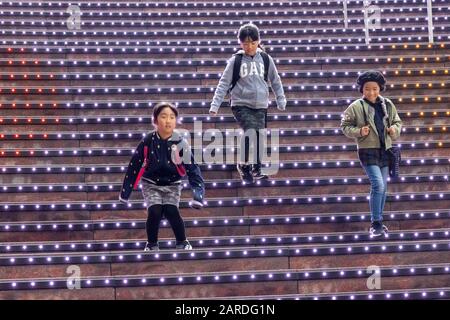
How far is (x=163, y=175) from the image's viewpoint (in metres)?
8.02

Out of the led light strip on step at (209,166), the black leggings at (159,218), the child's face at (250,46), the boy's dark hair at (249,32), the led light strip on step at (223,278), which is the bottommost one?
the led light strip on step at (223,278)

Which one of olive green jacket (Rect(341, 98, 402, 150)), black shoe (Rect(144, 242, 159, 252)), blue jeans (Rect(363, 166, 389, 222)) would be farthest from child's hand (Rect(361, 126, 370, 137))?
black shoe (Rect(144, 242, 159, 252))

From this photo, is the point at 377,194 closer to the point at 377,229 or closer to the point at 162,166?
the point at 377,229

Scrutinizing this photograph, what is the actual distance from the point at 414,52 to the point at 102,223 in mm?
6057

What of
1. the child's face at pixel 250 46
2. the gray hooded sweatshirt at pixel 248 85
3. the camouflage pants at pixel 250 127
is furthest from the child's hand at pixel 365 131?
the child's face at pixel 250 46

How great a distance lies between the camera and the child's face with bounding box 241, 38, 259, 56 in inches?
373

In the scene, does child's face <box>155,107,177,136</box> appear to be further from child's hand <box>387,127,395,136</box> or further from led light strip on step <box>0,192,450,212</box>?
child's hand <box>387,127,395,136</box>

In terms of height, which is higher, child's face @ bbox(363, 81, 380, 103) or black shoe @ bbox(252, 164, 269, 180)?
child's face @ bbox(363, 81, 380, 103)

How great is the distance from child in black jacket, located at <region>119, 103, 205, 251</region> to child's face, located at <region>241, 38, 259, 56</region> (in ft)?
5.56

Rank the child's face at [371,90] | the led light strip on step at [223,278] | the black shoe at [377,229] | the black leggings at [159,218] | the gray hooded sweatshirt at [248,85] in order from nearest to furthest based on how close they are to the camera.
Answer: the led light strip on step at [223,278] → the black leggings at [159,218] → the black shoe at [377,229] → the child's face at [371,90] → the gray hooded sweatshirt at [248,85]

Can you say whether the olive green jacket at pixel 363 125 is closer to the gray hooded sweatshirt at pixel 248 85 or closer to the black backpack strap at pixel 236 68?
the gray hooded sweatshirt at pixel 248 85

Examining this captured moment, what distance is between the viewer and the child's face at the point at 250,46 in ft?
31.1
